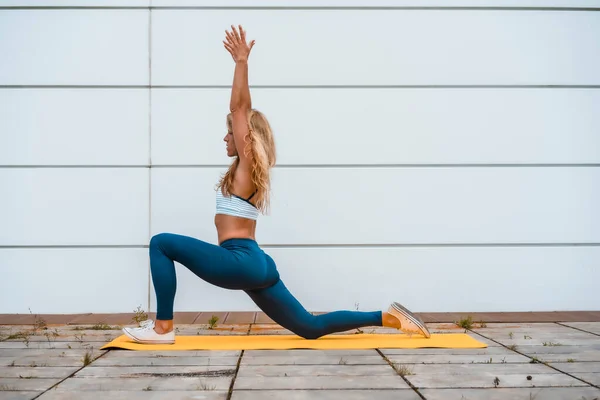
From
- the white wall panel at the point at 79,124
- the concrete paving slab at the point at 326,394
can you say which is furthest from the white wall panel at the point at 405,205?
the concrete paving slab at the point at 326,394

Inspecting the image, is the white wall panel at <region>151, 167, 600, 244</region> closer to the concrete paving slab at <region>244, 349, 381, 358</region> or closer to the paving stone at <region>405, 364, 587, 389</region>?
the concrete paving slab at <region>244, 349, 381, 358</region>

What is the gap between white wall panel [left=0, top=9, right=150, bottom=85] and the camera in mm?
5359

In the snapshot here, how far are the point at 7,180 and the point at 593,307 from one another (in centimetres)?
492

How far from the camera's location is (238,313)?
5285mm

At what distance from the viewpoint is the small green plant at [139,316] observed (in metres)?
4.92

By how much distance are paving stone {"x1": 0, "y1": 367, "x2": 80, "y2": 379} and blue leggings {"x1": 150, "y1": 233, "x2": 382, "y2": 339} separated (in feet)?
2.39

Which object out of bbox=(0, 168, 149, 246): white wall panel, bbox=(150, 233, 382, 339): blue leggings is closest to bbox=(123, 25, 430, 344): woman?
bbox=(150, 233, 382, 339): blue leggings

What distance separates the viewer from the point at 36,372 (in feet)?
9.89

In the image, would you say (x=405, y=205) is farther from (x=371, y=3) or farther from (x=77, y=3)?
(x=77, y=3)

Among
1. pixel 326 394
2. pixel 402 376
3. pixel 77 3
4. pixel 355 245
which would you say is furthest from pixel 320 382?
pixel 77 3

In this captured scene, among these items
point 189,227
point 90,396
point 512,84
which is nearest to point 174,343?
point 90,396

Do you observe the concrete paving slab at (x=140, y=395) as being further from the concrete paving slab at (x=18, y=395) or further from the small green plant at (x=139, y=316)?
the small green plant at (x=139, y=316)

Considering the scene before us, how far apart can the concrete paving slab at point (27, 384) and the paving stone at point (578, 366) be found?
229 cm

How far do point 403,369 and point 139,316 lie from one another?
270 cm
